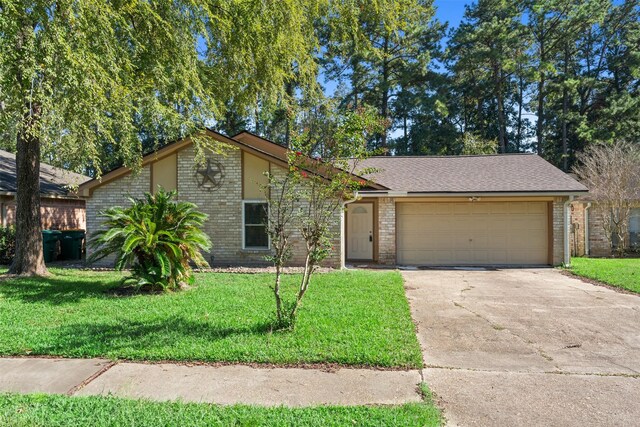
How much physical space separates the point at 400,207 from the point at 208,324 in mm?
9553

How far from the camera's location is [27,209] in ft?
32.0

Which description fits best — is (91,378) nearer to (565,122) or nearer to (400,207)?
(400,207)

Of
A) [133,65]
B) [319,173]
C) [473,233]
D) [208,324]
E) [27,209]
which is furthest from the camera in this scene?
[473,233]

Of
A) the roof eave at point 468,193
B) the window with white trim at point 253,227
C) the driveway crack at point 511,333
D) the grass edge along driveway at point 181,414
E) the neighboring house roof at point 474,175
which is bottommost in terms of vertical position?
the driveway crack at point 511,333

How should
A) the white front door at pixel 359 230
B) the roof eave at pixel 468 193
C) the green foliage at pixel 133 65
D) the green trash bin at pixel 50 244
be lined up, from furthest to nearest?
1. the white front door at pixel 359 230
2. the green trash bin at pixel 50 244
3. the roof eave at pixel 468 193
4. the green foliage at pixel 133 65

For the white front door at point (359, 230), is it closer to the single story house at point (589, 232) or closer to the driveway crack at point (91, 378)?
the single story house at point (589, 232)

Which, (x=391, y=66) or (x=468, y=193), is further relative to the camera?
(x=391, y=66)

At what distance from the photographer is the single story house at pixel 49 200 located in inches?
570

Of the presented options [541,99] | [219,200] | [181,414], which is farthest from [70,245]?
[541,99]

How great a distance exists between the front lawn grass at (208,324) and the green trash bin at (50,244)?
4848mm

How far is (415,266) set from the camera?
45.5ft

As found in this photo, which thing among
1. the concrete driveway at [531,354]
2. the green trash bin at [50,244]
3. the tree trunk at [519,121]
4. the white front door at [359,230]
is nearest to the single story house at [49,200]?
the green trash bin at [50,244]

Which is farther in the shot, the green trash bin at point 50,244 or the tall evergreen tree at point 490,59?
the tall evergreen tree at point 490,59

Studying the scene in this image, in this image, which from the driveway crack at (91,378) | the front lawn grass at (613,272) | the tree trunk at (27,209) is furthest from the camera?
the front lawn grass at (613,272)
